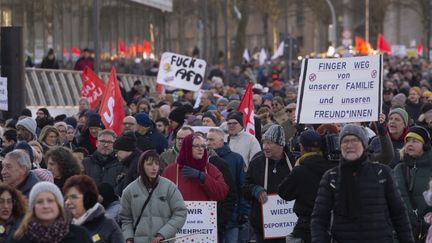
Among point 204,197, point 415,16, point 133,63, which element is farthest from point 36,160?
point 415,16

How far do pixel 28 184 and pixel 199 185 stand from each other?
2444mm

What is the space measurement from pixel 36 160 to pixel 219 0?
58377mm

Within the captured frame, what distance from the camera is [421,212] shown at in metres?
11.4

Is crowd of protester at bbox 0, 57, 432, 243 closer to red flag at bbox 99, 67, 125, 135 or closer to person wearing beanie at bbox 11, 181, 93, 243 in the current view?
person wearing beanie at bbox 11, 181, 93, 243

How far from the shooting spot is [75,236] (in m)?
8.11

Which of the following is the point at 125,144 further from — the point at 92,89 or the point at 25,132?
the point at 92,89

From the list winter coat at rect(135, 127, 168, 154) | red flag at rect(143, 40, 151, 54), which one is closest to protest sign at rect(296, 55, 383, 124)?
winter coat at rect(135, 127, 168, 154)

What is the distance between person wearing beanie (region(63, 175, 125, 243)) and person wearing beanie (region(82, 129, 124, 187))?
394cm

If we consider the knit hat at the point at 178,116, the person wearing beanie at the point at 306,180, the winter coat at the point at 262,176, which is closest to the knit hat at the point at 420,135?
the person wearing beanie at the point at 306,180

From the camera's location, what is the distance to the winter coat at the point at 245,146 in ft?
50.5

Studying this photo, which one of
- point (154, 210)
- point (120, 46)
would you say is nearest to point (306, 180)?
point (154, 210)

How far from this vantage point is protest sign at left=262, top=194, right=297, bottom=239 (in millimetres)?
12773

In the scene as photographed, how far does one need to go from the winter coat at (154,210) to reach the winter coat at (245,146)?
13.1 ft

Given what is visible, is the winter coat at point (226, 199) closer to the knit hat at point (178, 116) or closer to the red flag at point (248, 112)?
the red flag at point (248, 112)
